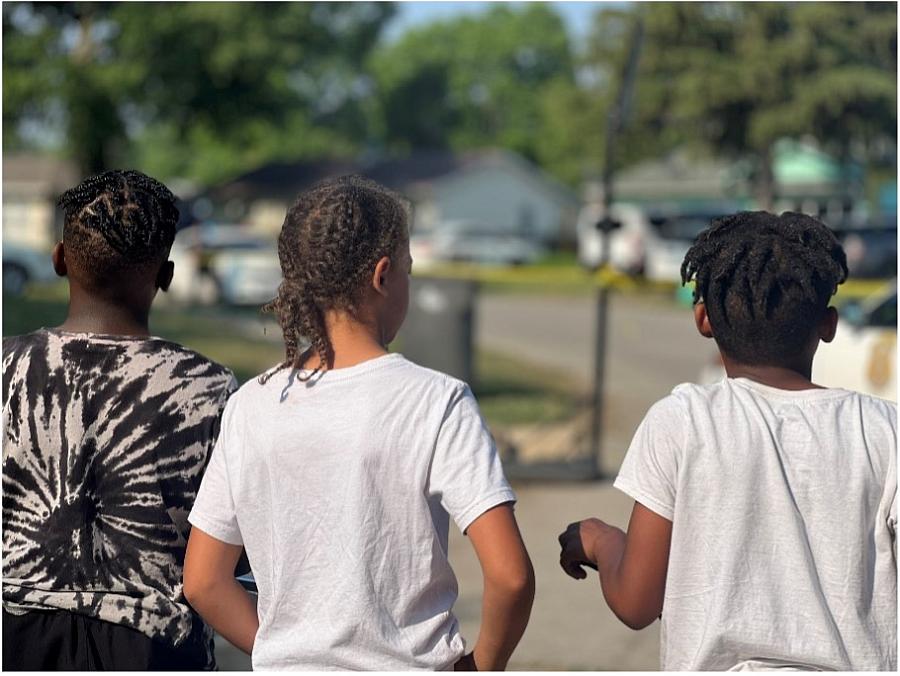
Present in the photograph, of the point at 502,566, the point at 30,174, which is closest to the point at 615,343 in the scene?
the point at 502,566

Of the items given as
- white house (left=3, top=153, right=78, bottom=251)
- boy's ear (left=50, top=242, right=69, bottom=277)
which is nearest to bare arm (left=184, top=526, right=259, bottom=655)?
boy's ear (left=50, top=242, right=69, bottom=277)

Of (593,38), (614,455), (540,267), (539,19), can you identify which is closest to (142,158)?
(539,19)

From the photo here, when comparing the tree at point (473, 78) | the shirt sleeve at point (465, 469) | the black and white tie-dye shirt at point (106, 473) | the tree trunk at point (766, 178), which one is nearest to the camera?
the shirt sleeve at point (465, 469)

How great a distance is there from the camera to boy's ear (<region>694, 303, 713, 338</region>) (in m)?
2.74

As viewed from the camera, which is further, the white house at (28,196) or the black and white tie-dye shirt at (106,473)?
the white house at (28,196)

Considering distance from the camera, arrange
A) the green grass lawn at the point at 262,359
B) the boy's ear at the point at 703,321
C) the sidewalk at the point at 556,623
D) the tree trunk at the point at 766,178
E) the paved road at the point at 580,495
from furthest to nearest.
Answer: the tree trunk at the point at 766,178 < the green grass lawn at the point at 262,359 < the paved road at the point at 580,495 < the sidewalk at the point at 556,623 < the boy's ear at the point at 703,321

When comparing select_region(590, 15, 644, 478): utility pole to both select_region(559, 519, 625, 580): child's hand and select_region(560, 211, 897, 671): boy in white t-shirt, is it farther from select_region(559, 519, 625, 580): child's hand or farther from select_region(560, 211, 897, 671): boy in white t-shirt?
select_region(560, 211, 897, 671): boy in white t-shirt

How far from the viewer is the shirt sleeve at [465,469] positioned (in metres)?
2.41

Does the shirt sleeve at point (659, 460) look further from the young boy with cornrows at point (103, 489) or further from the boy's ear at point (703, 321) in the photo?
the young boy with cornrows at point (103, 489)

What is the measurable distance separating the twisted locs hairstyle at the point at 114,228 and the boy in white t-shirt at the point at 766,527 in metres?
1.17

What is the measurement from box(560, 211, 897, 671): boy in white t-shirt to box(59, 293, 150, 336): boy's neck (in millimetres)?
1136

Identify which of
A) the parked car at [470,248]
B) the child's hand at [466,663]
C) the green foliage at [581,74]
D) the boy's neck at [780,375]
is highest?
the green foliage at [581,74]

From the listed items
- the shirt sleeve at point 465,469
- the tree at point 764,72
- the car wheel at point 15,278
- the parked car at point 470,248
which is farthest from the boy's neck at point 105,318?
the parked car at point 470,248

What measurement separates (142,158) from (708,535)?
122 meters
